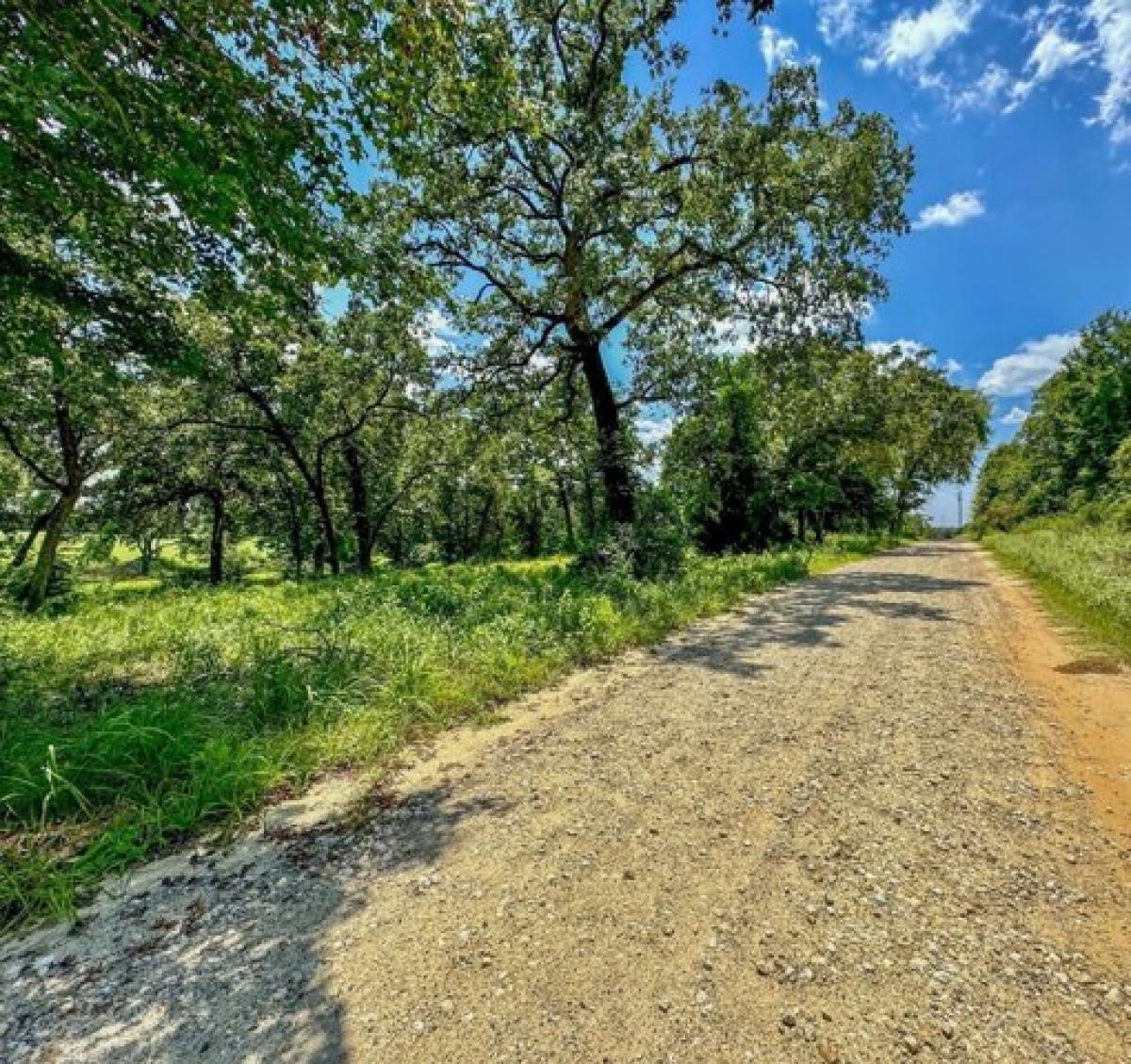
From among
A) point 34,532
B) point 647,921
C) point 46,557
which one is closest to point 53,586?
point 46,557

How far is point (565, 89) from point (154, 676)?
487 inches

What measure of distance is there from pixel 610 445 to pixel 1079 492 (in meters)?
38.0

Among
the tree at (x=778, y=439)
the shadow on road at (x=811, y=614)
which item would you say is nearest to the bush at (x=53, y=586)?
the shadow on road at (x=811, y=614)

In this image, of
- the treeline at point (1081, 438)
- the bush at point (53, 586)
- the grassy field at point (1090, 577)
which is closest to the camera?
the grassy field at point (1090, 577)

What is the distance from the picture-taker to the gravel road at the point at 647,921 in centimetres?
228

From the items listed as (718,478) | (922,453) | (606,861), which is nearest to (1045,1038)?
(606,861)

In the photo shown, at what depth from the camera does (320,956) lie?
272 centimetres

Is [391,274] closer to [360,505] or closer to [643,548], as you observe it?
[643,548]

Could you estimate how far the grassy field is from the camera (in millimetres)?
8438

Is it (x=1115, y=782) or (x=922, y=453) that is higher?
(x=922, y=453)

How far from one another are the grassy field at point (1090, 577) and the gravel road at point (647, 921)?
496cm

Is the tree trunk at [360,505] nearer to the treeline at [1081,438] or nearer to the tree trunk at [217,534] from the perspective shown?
the tree trunk at [217,534]

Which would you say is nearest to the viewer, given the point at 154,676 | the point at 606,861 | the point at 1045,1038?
the point at 1045,1038

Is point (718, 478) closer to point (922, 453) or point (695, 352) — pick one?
point (695, 352)
